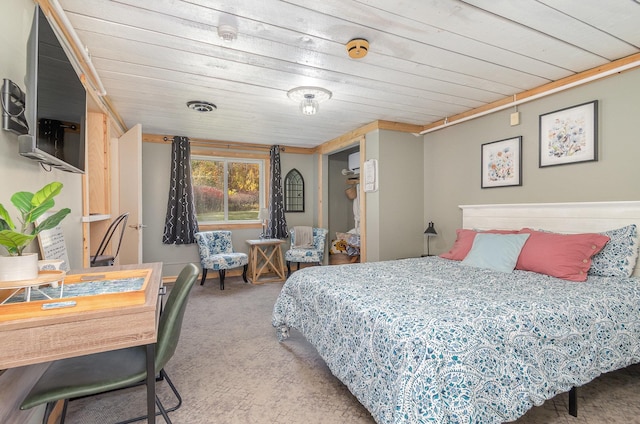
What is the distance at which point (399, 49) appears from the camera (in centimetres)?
220

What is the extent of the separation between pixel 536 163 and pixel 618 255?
107cm

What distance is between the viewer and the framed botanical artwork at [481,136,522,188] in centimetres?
310

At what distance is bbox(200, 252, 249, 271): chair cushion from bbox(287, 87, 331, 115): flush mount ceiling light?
2506 mm

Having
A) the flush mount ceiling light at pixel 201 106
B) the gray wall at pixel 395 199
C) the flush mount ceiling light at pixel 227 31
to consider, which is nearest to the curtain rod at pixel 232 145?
the flush mount ceiling light at pixel 201 106

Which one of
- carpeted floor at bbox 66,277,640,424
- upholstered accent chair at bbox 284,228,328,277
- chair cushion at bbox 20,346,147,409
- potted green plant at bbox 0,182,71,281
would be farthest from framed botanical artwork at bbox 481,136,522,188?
potted green plant at bbox 0,182,71,281

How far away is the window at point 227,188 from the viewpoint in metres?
5.35

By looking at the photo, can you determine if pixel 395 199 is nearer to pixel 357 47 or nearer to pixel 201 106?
pixel 357 47

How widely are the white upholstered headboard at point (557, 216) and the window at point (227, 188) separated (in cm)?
354

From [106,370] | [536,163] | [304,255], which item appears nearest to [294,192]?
[304,255]

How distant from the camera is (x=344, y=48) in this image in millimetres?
2178

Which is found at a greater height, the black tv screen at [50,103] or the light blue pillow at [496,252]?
the black tv screen at [50,103]

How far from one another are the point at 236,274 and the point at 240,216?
102cm

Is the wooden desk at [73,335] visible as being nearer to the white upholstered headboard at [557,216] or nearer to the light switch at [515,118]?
the white upholstered headboard at [557,216]

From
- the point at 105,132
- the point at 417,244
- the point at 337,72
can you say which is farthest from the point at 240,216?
the point at 337,72
